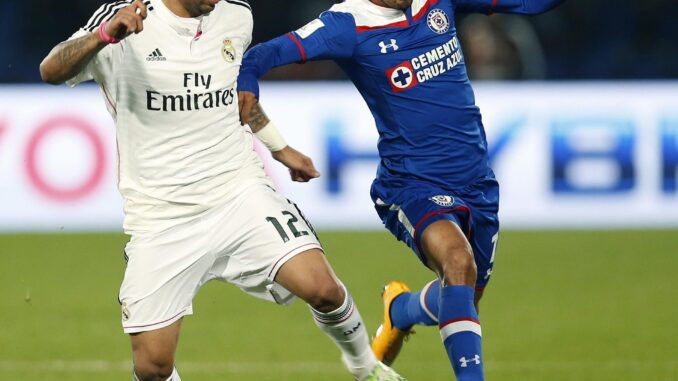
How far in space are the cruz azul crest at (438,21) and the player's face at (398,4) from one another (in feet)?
0.42

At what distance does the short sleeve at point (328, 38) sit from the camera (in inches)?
252

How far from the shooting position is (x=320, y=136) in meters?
12.4

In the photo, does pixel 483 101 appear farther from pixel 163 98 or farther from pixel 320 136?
pixel 163 98

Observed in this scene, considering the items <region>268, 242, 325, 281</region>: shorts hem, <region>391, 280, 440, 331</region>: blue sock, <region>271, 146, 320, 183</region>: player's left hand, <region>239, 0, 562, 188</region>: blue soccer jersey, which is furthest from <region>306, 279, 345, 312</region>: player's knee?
<region>391, 280, 440, 331</region>: blue sock

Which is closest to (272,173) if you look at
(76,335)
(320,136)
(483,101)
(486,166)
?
(320,136)

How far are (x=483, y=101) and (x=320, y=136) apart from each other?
154cm

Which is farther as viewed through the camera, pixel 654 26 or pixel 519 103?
pixel 654 26

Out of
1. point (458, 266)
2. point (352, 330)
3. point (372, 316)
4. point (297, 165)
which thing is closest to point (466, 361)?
point (458, 266)

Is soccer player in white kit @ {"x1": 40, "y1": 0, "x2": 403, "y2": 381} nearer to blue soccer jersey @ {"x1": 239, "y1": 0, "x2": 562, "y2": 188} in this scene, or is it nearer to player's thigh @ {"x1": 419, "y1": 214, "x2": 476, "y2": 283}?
player's thigh @ {"x1": 419, "y1": 214, "x2": 476, "y2": 283}

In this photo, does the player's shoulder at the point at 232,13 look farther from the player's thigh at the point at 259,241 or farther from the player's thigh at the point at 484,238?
the player's thigh at the point at 484,238

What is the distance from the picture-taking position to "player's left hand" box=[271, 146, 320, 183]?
6297 mm

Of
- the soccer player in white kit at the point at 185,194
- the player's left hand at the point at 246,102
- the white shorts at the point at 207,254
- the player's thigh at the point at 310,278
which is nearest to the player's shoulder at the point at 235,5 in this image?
the soccer player in white kit at the point at 185,194

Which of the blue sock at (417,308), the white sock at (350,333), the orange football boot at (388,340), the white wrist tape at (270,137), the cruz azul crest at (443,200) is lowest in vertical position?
the orange football boot at (388,340)

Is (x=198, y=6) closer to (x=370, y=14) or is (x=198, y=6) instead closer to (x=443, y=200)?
(x=370, y=14)
